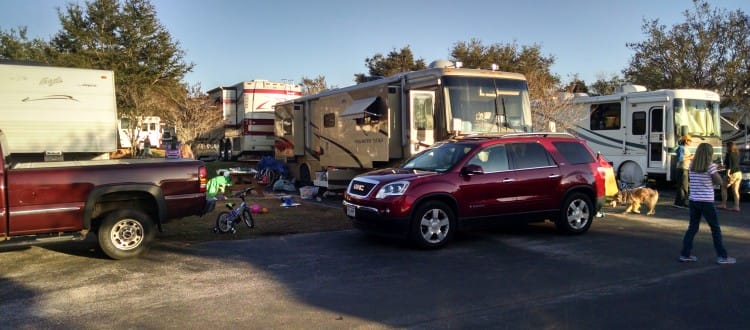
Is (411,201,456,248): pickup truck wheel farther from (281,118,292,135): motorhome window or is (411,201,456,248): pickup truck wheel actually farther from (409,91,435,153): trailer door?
(281,118,292,135): motorhome window

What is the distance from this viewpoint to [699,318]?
203 inches

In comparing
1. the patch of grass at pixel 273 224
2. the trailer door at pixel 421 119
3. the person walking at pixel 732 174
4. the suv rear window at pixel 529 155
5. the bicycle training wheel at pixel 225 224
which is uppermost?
the trailer door at pixel 421 119

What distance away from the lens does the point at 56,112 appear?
11.4 meters

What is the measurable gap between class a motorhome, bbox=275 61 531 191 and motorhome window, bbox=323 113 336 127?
0.09 feet

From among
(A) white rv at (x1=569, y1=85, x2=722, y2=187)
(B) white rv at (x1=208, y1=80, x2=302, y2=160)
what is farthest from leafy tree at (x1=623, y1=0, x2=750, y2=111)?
(B) white rv at (x1=208, y1=80, x2=302, y2=160)

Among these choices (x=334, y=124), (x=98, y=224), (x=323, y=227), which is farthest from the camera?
(x=334, y=124)

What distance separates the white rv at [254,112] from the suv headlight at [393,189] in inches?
603

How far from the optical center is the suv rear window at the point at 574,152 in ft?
31.8

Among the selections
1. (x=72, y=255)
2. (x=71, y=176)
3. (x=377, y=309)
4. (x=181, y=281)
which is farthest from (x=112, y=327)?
(x=72, y=255)

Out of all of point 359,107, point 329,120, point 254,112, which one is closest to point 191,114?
point 254,112

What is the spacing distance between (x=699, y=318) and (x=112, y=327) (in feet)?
17.2

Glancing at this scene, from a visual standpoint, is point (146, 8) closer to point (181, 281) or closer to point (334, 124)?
point (334, 124)

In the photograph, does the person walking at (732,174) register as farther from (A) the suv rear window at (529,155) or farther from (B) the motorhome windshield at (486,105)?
(A) the suv rear window at (529,155)

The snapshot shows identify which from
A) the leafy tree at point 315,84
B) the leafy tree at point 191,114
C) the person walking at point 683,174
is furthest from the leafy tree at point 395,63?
the person walking at point 683,174
